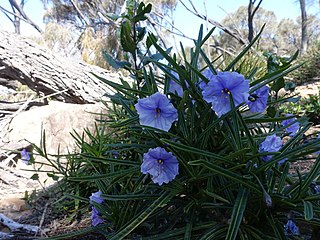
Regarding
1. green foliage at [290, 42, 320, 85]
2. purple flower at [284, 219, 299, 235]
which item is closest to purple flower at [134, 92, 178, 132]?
purple flower at [284, 219, 299, 235]

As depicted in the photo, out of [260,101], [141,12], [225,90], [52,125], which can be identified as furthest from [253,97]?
[52,125]

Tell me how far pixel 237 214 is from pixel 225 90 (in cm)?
23

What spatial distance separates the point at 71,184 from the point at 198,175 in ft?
3.22

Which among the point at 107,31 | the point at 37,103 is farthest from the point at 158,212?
the point at 107,31

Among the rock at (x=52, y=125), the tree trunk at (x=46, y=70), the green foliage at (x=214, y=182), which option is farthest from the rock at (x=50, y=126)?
the green foliage at (x=214, y=182)

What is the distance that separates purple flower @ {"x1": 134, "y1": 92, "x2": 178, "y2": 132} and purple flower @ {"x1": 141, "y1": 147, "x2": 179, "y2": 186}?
5 cm

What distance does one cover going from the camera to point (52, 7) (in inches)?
548

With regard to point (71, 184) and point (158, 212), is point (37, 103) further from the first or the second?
point (158, 212)

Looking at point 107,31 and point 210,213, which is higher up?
point 107,31

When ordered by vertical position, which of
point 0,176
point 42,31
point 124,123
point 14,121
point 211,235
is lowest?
point 211,235

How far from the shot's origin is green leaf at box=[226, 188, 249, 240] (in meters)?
0.57

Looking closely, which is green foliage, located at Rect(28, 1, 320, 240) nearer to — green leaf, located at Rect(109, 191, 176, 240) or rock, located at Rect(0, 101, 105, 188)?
green leaf, located at Rect(109, 191, 176, 240)

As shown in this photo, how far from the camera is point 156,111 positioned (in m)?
0.68

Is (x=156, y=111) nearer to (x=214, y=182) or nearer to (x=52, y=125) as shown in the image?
(x=214, y=182)
